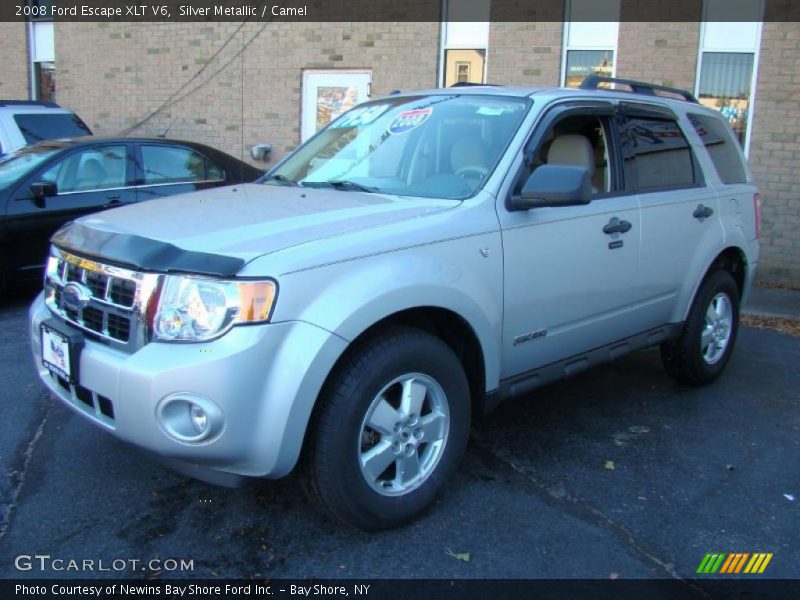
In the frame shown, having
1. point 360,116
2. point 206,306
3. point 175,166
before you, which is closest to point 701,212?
point 360,116

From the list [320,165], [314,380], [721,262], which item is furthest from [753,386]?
[314,380]

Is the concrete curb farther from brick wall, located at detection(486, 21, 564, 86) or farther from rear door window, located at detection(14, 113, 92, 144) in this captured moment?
rear door window, located at detection(14, 113, 92, 144)

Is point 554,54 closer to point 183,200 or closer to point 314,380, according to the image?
point 183,200

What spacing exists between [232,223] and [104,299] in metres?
0.58

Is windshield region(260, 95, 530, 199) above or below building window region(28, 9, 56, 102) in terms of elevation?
below

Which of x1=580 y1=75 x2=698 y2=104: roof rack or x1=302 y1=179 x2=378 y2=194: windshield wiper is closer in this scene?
x1=302 y1=179 x2=378 y2=194: windshield wiper

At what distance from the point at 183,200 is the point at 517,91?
184 cm

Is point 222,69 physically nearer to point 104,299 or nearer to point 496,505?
point 104,299

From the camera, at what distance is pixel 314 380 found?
276 cm

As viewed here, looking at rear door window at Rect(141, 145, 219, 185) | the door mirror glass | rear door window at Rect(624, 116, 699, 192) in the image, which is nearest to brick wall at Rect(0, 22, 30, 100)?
rear door window at Rect(141, 145, 219, 185)

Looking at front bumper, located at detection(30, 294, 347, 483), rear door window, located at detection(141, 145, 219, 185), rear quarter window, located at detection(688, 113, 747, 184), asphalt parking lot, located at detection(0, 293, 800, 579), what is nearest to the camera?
front bumper, located at detection(30, 294, 347, 483)

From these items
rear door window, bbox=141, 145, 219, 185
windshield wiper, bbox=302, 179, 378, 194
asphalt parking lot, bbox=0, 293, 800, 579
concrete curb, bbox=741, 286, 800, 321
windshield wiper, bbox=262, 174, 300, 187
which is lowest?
concrete curb, bbox=741, 286, 800, 321

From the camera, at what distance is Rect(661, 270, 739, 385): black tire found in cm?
501

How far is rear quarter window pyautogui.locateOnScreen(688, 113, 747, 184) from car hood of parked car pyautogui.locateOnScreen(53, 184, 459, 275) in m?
2.53
